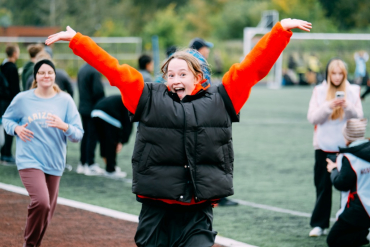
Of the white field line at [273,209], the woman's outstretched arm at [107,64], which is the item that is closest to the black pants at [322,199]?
the white field line at [273,209]

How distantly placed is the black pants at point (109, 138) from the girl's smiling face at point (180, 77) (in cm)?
588

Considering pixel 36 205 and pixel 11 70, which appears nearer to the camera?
pixel 36 205

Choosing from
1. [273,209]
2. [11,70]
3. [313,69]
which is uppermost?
[11,70]

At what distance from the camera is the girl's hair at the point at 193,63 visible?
12.8 feet

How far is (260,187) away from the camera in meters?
9.08

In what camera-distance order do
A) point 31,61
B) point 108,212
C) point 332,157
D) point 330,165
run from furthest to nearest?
point 31,61
point 108,212
point 332,157
point 330,165

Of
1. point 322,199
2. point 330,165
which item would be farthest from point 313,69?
point 330,165

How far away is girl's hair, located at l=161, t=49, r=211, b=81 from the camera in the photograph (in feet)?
12.8

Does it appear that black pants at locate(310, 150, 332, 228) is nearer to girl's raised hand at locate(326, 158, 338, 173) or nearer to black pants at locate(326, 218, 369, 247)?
girl's raised hand at locate(326, 158, 338, 173)

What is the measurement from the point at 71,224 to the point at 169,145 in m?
3.27

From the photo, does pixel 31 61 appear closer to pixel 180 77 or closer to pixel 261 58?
pixel 180 77

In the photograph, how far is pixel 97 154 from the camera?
11.9 meters

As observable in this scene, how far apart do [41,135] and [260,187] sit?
4.39 metres

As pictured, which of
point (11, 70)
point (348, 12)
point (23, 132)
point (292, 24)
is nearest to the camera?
point (292, 24)
